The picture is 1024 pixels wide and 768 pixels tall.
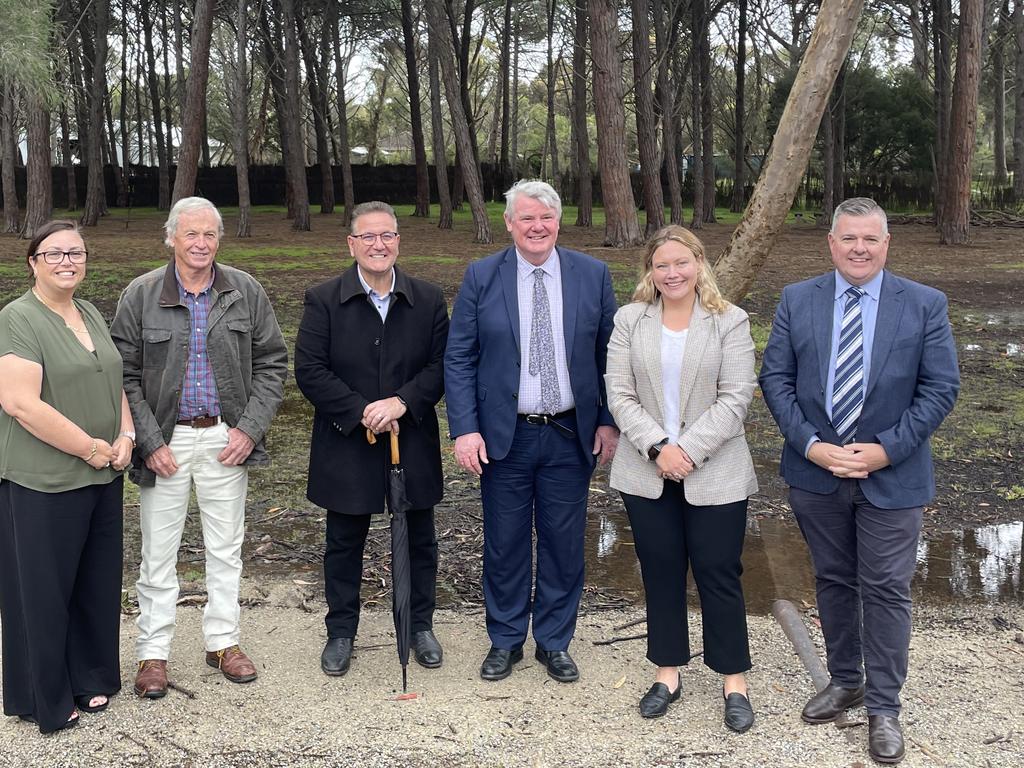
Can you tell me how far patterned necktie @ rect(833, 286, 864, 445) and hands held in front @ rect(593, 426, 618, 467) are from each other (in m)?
0.91

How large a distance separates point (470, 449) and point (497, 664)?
2.93 ft

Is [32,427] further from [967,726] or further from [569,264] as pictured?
[967,726]

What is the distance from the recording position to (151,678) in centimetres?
430

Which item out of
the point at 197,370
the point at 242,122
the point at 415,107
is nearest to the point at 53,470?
the point at 197,370

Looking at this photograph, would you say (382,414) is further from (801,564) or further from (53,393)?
(801,564)

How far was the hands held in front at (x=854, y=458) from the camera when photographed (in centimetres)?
387

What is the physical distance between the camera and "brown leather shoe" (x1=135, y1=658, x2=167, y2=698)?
14.0ft

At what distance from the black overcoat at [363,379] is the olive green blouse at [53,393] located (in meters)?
0.84

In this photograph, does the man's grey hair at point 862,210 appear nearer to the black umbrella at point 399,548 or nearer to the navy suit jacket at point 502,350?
the navy suit jacket at point 502,350

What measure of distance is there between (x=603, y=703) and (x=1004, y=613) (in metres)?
2.32

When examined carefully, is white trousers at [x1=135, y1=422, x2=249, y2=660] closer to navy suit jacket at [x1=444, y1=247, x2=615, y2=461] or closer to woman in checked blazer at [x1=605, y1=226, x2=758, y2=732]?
navy suit jacket at [x1=444, y1=247, x2=615, y2=461]

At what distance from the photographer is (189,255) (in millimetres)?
4359

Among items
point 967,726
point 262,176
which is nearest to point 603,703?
point 967,726

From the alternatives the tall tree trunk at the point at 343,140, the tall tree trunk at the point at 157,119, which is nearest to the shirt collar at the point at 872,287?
the tall tree trunk at the point at 343,140
